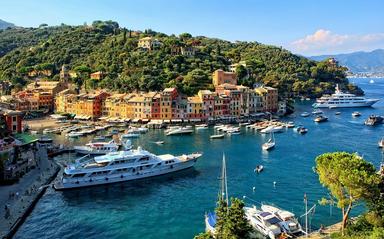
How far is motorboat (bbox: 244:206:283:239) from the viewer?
2928cm

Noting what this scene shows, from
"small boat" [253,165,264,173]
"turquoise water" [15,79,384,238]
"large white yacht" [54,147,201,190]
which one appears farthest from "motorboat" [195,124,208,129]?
"large white yacht" [54,147,201,190]

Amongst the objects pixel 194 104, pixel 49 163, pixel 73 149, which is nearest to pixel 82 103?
pixel 194 104

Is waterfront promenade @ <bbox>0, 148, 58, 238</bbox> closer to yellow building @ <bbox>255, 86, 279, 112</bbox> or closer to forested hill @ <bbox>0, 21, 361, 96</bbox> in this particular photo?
forested hill @ <bbox>0, 21, 361, 96</bbox>

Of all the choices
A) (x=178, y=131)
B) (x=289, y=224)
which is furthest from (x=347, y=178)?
(x=178, y=131)

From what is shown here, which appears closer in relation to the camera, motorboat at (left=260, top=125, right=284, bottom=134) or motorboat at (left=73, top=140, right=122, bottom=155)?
motorboat at (left=73, top=140, right=122, bottom=155)

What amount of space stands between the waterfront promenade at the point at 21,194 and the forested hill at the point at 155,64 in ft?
203

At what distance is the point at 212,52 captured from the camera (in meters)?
146

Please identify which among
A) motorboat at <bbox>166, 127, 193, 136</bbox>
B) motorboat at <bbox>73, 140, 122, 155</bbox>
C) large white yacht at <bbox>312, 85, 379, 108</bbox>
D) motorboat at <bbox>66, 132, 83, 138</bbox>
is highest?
large white yacht at <bbox>312, 85, 379, 108</bbox>

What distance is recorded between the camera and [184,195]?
131ft

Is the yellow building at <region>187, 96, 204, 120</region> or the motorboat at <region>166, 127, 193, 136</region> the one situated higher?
the yellow building at <region>187, 96, 204, 120</region>

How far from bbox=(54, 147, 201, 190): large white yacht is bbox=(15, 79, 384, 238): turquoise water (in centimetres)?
95

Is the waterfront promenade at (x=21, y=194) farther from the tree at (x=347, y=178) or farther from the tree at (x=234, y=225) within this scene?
the tree at (x=347, y=178)

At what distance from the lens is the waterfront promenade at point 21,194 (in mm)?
32175

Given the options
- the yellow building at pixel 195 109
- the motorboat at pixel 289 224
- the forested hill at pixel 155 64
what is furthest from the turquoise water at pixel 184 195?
the forested hill at pixel 155 64
